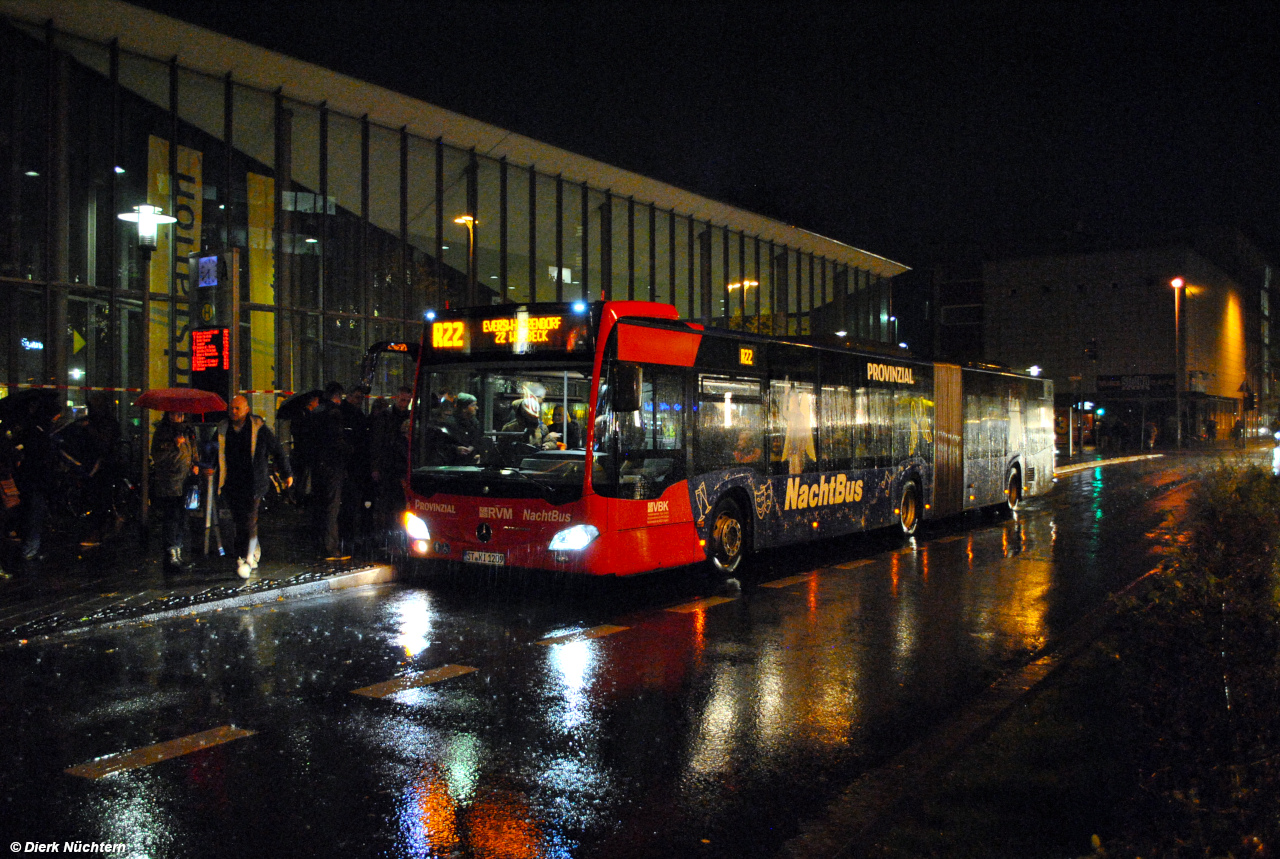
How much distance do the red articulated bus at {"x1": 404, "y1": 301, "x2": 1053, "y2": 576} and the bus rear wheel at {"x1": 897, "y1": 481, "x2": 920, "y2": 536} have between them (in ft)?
9.55

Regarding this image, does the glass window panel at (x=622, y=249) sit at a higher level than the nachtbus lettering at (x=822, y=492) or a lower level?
higher

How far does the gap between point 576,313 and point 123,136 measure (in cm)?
1296

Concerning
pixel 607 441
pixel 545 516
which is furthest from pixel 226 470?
pixel 607 441

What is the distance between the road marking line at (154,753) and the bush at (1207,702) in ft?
14.9

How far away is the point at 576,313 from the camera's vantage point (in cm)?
1008

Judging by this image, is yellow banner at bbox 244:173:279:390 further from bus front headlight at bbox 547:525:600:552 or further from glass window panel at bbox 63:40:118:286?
bus front headlight at bbox 547:525:600:552

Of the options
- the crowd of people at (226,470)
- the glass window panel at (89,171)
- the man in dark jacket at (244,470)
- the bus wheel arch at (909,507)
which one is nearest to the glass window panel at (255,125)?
the glass window panel at (89,171)

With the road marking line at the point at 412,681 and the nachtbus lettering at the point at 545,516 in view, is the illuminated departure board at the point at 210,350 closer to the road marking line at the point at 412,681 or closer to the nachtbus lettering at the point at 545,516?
the nachtbus lettering at the point at 545,516

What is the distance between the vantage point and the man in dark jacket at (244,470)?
10781mm

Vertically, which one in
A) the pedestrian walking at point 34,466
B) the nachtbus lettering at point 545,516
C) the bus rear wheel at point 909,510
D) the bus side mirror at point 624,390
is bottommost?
the bus rear wheel at point 909,510

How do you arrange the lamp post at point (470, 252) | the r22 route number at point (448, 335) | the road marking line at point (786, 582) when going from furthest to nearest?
1. the lamp post at point (470, 252)
2. the road marking line at point (786, 582)
3. the r22 route number at point (448, 335)

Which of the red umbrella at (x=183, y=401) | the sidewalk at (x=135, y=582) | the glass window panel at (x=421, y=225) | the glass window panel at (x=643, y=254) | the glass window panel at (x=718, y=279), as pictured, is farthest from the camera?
the glass window panel at (x=718, y=279)

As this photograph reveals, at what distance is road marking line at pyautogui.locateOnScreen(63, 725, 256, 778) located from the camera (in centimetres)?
517

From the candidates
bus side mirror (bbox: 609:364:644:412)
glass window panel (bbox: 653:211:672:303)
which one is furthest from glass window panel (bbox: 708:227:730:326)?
bus side mirror (bbox: 609:364:644:412)
